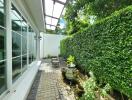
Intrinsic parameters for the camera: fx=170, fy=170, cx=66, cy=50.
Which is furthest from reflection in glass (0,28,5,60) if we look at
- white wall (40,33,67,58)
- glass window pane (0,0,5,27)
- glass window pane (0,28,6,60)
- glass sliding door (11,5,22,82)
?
white wall (40,33,67,58)

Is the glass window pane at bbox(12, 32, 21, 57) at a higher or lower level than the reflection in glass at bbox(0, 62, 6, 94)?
→ higher

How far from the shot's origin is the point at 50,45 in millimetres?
19266

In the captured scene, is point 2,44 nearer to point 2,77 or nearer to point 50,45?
point 2,77

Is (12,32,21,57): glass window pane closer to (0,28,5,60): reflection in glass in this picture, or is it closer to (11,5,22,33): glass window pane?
(11,5,22,33): glass window pane

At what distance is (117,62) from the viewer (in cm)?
422

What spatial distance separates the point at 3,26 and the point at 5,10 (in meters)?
0.31

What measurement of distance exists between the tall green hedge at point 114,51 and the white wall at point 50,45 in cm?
1300

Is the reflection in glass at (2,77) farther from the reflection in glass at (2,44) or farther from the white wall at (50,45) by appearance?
the white wall at (50,45)

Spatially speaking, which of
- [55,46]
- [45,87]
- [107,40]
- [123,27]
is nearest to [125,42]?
[123,27]

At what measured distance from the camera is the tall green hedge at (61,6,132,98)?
3777 mm

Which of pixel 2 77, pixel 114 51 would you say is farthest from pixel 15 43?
pixel 114 51

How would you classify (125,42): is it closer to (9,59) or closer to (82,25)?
(9,59)

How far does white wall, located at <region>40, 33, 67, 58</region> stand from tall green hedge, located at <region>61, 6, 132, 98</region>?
13.0 meters

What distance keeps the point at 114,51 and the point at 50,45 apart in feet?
49.9
